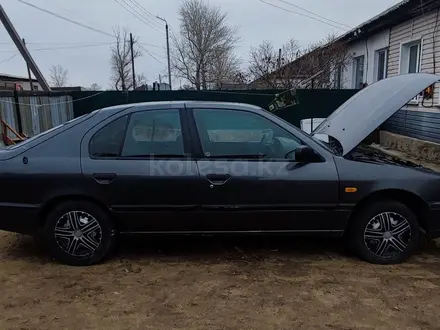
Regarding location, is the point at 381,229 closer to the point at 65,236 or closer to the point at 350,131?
the point at 350,131

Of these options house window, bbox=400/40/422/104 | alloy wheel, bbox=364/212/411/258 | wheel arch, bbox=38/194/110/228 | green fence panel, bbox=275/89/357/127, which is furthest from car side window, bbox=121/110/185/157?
green fence panel, bbox=275/89/357/127

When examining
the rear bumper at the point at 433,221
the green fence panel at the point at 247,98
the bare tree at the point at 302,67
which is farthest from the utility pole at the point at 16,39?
the rear bumper at the point at 433,221

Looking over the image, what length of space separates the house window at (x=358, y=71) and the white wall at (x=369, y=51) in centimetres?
16

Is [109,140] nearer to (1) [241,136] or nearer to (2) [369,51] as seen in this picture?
(1) [241,136]

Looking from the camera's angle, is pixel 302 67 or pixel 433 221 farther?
pixel 302 67

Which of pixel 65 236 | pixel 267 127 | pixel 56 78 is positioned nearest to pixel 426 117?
pixel 267 127

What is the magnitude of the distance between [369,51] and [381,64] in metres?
0.81

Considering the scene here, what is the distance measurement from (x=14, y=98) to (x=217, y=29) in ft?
99.5

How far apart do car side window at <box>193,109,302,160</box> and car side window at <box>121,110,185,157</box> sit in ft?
0.73

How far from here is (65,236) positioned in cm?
365

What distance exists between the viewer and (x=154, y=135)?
370 cm

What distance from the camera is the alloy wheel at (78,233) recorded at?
11.9ft

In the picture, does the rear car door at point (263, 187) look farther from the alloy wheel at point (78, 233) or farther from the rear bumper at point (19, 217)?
the rear bumper at point (19, 217)

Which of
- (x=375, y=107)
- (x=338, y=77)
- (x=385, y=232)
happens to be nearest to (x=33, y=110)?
(x=375, y=107)
